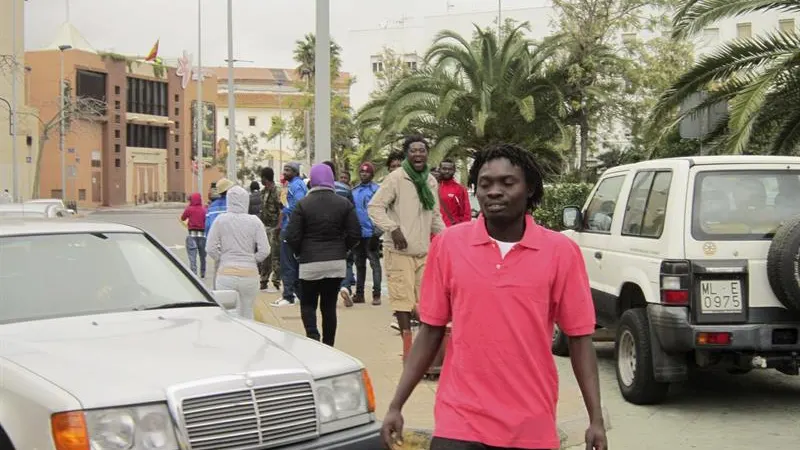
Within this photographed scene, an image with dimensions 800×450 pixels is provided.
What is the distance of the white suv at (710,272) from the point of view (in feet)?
21.5

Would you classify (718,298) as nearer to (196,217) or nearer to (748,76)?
(748,76)

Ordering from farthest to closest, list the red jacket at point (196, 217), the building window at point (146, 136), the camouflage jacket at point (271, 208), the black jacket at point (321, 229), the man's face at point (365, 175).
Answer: the building window at point (146, 136)
the red jacket at point (196, 217)
the camouflage jacket at point (271, 208)
the man's face at point (365, 175)
the black jacket at point (321, 229)

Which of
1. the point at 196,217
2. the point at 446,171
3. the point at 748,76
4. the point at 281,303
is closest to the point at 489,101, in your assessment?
the point at 196,217

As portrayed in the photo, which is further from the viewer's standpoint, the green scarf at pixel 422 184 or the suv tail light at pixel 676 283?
the green scarf at pixel 422 184

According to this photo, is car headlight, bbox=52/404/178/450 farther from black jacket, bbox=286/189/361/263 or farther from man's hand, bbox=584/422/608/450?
black jacket, bbox=286/189/361/263

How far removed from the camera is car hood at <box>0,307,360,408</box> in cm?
386

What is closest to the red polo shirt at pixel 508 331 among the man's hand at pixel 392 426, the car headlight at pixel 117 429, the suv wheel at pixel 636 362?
the man's hand at pixel 392 426

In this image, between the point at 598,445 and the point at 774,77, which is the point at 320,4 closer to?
the point at 774,77

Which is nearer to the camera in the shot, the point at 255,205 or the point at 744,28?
the point at 255,205

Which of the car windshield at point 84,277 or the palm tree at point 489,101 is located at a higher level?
the palm tree at point 489,101

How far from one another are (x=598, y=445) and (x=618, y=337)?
4419 millimetres

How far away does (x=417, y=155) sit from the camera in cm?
780

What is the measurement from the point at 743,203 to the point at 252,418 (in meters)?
4.51

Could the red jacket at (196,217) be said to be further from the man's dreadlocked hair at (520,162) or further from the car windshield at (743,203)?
the man's dreadlocked hair at (520,162)
